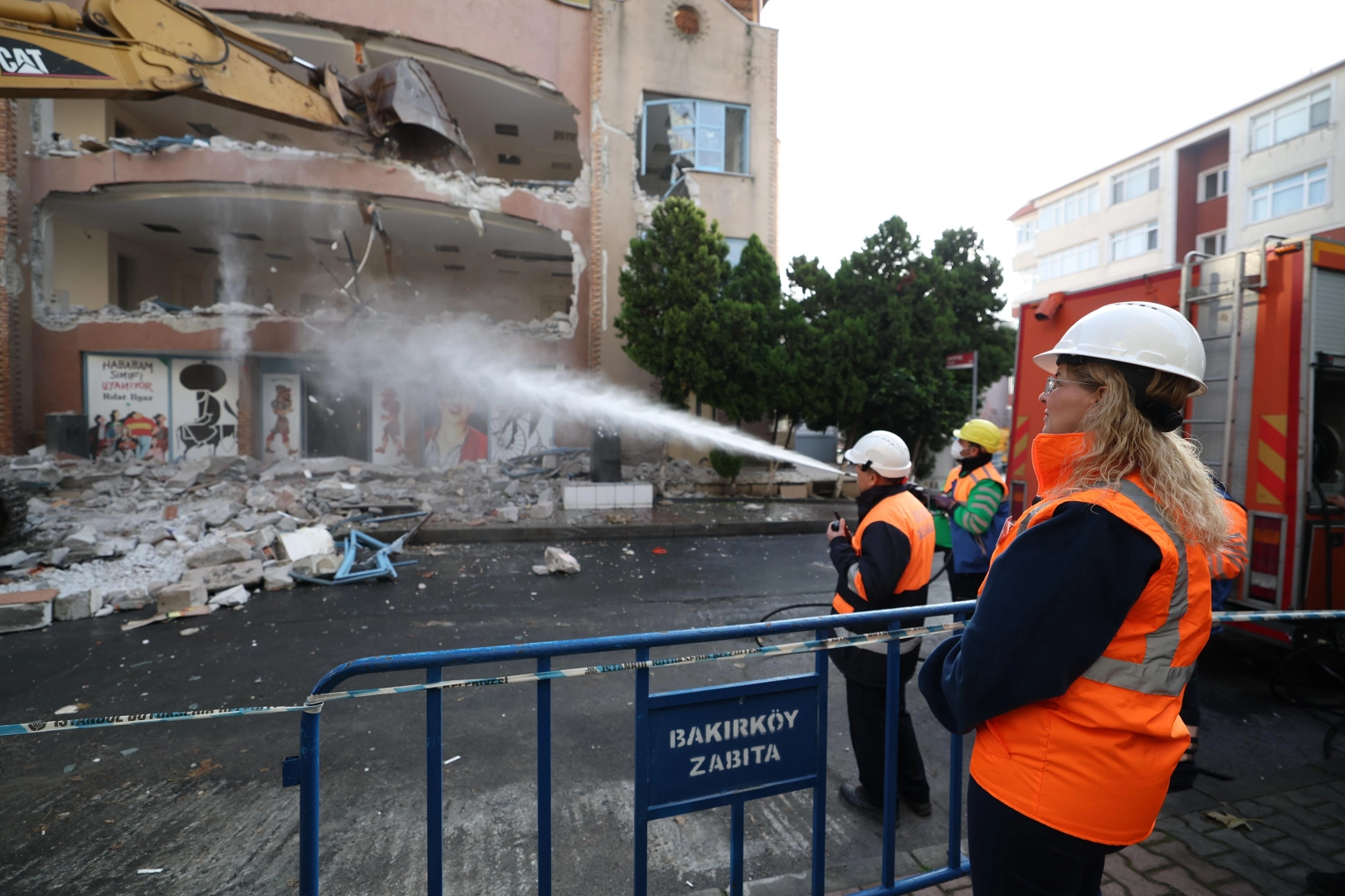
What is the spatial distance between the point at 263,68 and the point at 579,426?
939 centimetres

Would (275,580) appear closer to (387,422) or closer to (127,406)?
(387,422)

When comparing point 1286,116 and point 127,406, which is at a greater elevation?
point 1286,116

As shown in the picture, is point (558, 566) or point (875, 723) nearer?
point (875, 723)

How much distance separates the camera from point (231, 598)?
6.54m

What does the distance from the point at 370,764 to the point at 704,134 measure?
16.4m

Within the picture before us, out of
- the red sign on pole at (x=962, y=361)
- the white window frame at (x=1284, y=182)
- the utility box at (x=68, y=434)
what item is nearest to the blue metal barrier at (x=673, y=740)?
the red sign on pole at (x=962, y=361)

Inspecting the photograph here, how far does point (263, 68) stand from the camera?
7.90 metres

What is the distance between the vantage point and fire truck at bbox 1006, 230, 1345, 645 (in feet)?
13.7

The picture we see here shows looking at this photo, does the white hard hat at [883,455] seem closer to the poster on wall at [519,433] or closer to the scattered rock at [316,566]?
the scattered rock at [316,566]

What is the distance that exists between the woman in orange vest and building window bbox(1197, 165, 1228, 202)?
34115mm

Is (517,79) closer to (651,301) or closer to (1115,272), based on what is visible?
(651,301)

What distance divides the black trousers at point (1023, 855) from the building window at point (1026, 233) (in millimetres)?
49023

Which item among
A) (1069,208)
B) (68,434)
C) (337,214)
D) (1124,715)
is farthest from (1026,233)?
(1124,715)

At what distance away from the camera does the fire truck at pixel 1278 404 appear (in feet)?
13.7
